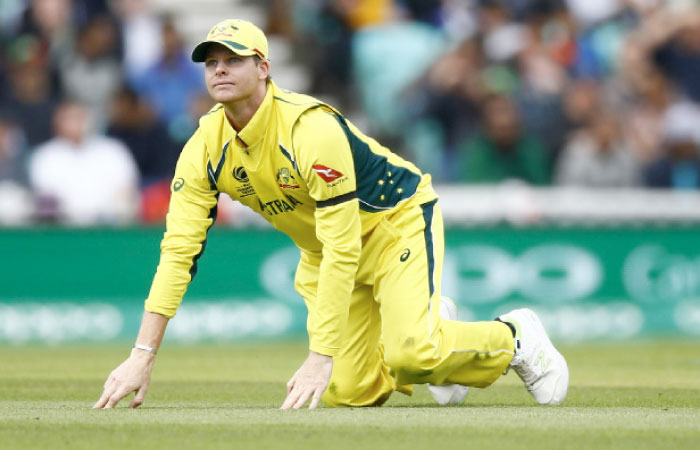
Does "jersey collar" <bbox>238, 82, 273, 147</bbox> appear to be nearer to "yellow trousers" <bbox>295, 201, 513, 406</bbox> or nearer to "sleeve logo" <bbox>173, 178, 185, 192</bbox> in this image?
"sleeve logo" <bbox>173, 178, 185, 192</bbox>

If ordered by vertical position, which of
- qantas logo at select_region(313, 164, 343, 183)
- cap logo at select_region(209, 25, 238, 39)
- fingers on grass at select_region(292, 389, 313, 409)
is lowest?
fingers on grass at select_region(292, 389, 313, 409)

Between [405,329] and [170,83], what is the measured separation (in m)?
9.64

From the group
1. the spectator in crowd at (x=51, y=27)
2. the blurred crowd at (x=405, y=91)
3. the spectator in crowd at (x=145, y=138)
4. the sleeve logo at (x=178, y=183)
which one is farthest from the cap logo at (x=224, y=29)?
the spectator in crowd at (x=51, y=27)

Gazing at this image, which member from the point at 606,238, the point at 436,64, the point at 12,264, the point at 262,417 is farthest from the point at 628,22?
the point at 262,417

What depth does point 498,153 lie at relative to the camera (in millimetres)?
15625

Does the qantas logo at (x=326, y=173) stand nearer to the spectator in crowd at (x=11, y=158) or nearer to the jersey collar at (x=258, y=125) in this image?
the jersey collar at (x=258, y=125)

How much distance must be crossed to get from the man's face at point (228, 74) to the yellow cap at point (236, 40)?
5cm

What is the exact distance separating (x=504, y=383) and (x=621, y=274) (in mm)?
5391

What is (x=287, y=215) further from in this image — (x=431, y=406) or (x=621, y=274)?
(x=621, y=274)

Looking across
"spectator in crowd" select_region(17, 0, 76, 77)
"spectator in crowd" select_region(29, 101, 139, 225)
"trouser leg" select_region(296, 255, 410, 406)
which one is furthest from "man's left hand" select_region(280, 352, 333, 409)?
"spectator in crowd" select_region(17, 0, 76, 77)

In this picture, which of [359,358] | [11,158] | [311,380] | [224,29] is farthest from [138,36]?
[311,380]

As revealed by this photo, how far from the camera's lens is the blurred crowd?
14883mm

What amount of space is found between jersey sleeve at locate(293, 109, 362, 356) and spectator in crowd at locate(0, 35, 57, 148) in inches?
368

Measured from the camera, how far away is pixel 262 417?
20.3ft
